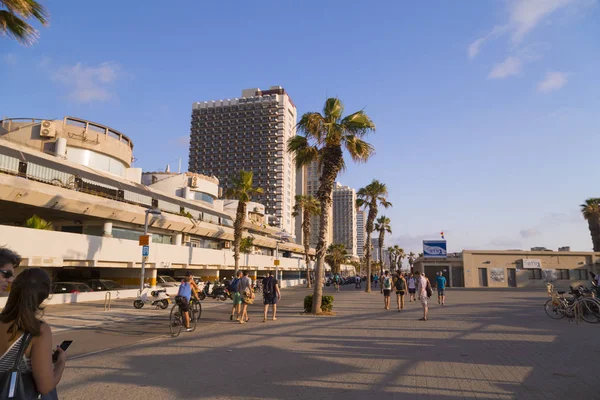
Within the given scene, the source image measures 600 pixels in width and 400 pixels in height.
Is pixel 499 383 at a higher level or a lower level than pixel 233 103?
lower

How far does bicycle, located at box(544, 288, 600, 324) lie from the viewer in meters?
13.6

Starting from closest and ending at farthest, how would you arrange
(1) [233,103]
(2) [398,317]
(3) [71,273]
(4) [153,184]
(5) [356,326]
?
(5) [356,326]
(2) [398,317]
(3) [71,273]
(4) [153,184]
(1) [233,103]

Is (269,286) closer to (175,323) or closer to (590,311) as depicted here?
→ (175,323)

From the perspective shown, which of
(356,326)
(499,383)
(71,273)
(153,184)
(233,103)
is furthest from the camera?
(233,103)

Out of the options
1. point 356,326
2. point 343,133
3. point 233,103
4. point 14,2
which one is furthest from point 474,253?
point 233,103

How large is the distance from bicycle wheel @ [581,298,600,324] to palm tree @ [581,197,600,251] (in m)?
48.9

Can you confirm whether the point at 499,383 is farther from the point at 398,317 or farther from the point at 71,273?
the point at 71,273

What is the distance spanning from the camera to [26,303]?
8.32ft

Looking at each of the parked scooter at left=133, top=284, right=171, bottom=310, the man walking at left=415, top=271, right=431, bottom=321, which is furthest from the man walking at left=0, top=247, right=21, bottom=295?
the parked scooter at left=133, top=284, right=171, bottom=310

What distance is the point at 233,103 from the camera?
13525 cm

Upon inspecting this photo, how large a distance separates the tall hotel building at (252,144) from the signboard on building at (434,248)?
7183 centimetres

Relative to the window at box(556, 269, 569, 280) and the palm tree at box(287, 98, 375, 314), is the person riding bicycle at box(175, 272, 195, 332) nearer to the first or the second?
the palm tree at box(287, 98, 375, 314)

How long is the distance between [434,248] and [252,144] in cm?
8643

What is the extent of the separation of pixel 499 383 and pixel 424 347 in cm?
310
